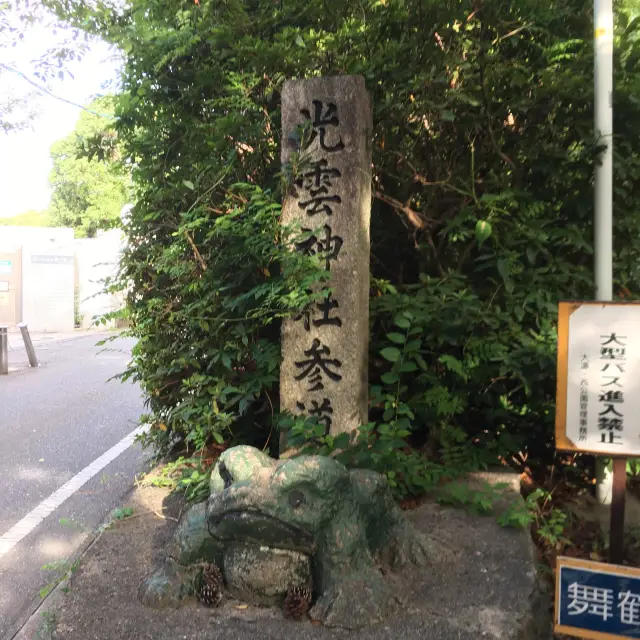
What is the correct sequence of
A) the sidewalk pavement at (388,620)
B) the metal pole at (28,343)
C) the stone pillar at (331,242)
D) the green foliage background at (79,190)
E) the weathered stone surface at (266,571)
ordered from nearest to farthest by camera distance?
the sidewalk pavement at (388,620) < the weathered stone surface at (266,571) < the stone pillar at (331,242) < the metal pole at (28,343) < the green foliage background at (79,190)

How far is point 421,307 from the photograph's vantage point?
3594 millimetres

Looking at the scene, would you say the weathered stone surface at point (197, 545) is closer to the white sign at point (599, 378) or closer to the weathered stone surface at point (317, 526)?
the weathered stone surface at point (317, 526)

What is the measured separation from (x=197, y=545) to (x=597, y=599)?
1.55 m

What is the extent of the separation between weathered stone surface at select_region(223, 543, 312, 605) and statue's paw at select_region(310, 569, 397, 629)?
0.42ft

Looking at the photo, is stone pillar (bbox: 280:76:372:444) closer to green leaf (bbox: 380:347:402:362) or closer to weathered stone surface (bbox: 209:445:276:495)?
green leaf (bbox: 380:347:402:362)

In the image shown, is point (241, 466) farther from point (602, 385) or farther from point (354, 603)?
point (602, 385)

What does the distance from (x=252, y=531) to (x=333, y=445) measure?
907mm

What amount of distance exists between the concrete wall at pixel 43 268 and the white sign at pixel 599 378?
72.6 ft

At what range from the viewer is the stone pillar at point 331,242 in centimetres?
347

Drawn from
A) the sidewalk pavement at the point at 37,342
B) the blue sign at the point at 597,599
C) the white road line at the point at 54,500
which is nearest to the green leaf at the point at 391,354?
the blue sign at the point at 597,599

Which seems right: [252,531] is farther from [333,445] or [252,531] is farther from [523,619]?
[523,619]

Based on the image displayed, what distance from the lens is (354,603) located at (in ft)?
7.70

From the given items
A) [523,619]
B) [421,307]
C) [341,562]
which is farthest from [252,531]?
[421,307]

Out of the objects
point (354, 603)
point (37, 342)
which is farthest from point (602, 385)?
point (37, 342)
